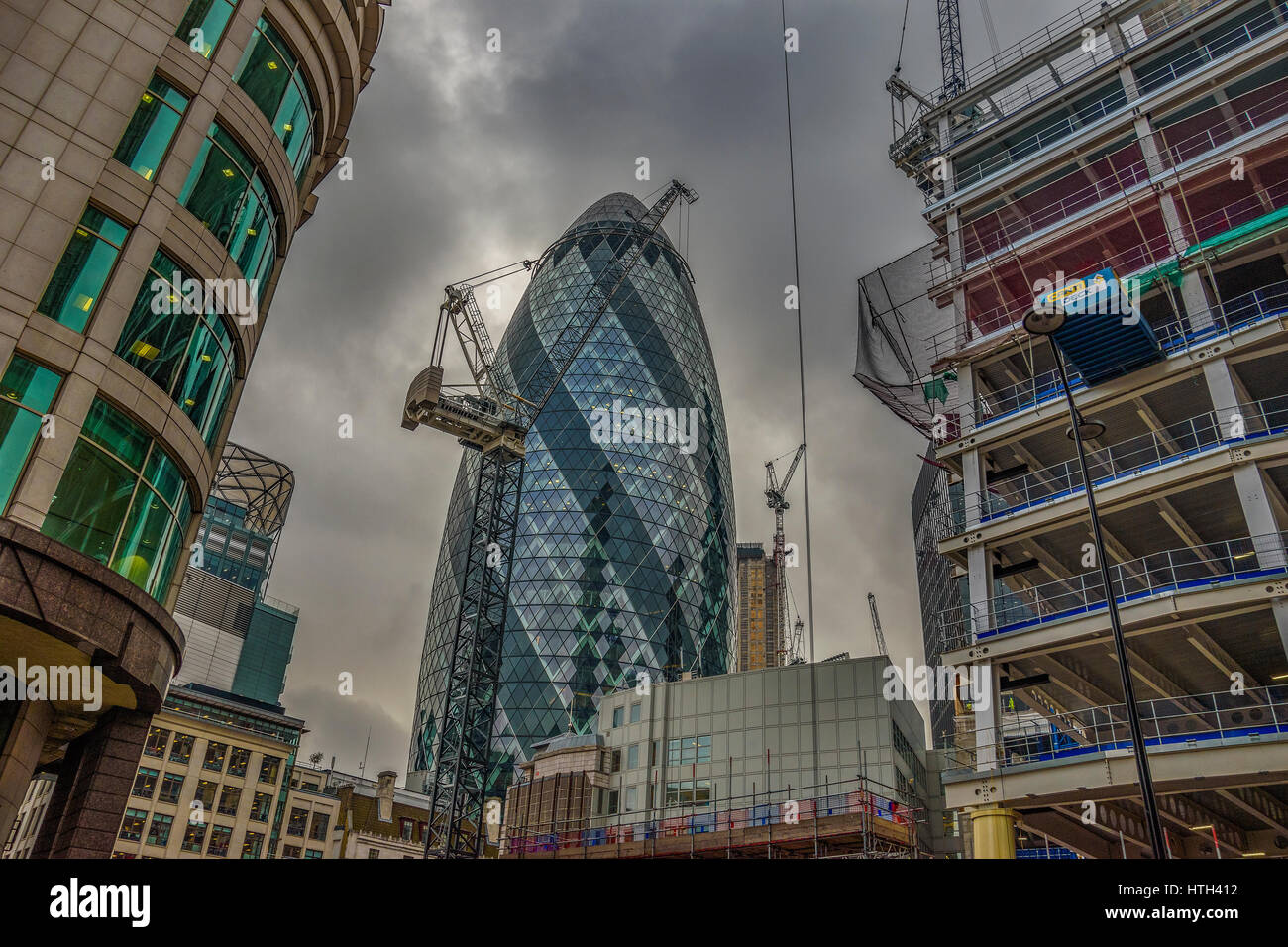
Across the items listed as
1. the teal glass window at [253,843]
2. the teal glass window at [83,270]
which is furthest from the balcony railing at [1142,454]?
the teal glass window at [253,843]

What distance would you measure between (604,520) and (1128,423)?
82141mm

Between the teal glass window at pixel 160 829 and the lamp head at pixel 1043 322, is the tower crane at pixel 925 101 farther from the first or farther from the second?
the teal glass window at pixel 160 829

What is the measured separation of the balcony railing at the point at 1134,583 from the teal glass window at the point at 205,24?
23614mm

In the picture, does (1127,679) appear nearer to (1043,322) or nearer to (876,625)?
(1043,322)

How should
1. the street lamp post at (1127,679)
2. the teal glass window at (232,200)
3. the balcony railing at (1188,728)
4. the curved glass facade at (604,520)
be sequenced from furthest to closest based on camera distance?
1. the curved glass facade at (604,520)
2. the balcony railing at (1188,728)
3. the teal glass window at (232,200)
4. the street lamp post at (1127,679)

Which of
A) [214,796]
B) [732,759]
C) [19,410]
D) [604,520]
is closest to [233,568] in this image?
[604,520]

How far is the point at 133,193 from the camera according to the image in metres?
19.0

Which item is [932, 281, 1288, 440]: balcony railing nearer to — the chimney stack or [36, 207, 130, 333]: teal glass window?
[36, 207, 130, 333]: teal glass window

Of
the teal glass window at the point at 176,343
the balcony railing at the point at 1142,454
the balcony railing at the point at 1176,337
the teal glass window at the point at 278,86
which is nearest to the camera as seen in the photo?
the teal glass window at the point at 176,343

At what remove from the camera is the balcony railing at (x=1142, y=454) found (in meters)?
25.6

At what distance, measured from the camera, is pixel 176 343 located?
20016 mm

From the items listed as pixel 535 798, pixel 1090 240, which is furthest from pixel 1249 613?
pixel 535 798

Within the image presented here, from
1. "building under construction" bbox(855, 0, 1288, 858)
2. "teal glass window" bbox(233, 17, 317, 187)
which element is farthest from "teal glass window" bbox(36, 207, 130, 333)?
"building under construction" bbox(855, 0, 1288, 858)
